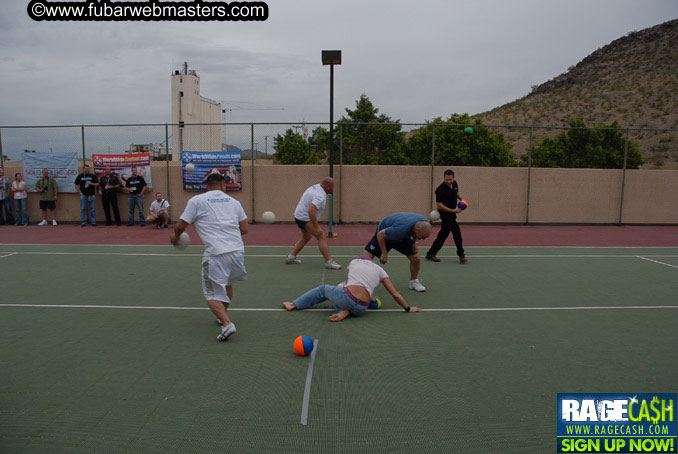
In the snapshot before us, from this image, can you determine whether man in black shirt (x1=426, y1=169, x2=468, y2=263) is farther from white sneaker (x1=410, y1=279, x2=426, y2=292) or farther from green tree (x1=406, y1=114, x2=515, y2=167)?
green tree (x1=406, y1=114, x2=515, y2=167)

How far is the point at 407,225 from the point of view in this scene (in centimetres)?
673

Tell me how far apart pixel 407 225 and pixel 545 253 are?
6.28 m

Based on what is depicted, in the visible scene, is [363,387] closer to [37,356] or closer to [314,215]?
[37,356]

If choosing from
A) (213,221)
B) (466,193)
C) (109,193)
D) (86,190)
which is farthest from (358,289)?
(86,190)

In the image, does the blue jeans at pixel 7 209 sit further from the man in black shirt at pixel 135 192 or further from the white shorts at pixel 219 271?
the white shorts at pixel 219 271

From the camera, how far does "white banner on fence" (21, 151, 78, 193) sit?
1692 centimetres

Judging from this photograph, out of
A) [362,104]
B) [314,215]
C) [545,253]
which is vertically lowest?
[545,253]

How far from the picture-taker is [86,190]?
16.2 metres

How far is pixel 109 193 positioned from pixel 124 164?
1.28 metres

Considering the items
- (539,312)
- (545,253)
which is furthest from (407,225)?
(545,253)

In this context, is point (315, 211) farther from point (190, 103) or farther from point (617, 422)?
point (190, 103)

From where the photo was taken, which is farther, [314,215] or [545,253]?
[545,253]

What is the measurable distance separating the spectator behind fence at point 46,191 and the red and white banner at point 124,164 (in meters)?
1.44

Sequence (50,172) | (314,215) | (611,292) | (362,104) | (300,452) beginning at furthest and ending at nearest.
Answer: (362,104)
(50,172)
(314,215)
(611,292)
(300,452)
